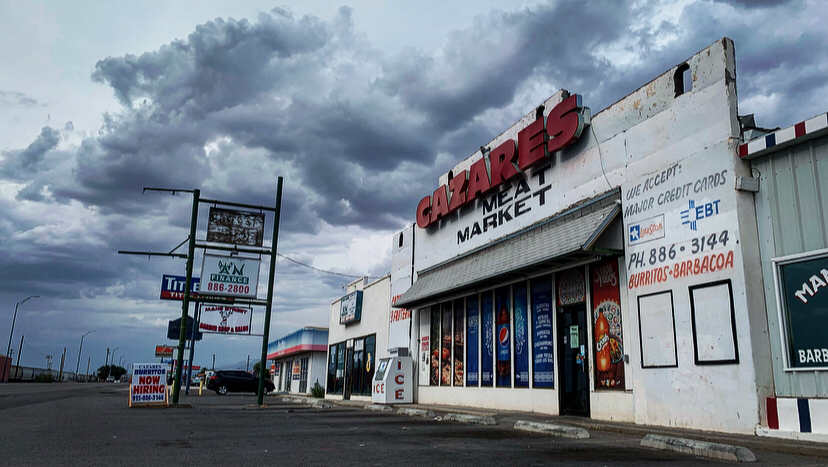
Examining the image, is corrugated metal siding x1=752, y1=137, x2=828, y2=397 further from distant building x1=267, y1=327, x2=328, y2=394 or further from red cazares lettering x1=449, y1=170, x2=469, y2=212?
distant building x1=267, y1=327, x2=328, y2=394

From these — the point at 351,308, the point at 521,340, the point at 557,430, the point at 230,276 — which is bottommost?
the point at 557,430

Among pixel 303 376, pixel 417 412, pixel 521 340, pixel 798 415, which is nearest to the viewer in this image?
pixel 798 415

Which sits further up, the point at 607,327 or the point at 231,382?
the point at 607,327

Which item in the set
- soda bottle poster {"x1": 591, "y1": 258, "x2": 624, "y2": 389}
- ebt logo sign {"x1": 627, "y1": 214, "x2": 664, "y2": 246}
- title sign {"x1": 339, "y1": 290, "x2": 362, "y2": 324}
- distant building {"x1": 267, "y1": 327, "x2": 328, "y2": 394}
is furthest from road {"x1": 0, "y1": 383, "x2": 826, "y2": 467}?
distant building {"x1": 267, "y1": 327, "x2": 328, "y2": 394}

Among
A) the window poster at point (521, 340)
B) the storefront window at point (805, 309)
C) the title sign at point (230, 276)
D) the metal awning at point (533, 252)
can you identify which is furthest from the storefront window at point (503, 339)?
the title sign at point (230, 276)

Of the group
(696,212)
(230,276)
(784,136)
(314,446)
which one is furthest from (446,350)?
(784,136)

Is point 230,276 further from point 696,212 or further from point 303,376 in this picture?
point 303,376

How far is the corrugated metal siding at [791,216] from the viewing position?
840 cm

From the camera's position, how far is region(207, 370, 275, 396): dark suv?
38312mm

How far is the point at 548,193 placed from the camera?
14.7 metres

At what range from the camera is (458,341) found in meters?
18.6

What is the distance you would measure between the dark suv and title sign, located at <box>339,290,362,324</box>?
1258 centimetres

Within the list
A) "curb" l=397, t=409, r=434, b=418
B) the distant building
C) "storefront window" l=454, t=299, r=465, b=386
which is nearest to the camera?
"curb" l=397, t=409, r=434, b=418

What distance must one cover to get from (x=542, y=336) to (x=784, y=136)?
7.16m
